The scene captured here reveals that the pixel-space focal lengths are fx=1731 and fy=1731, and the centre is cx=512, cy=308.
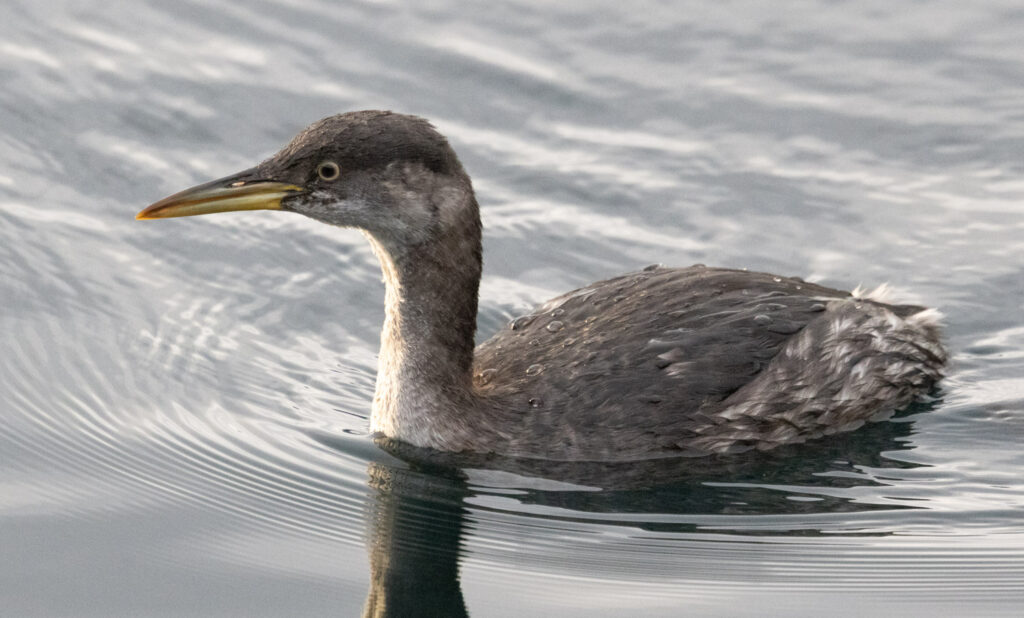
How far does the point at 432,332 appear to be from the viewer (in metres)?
9.84

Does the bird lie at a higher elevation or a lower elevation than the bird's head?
lower

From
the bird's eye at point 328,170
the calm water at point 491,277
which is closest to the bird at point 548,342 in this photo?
the bird's eye at point 328,170

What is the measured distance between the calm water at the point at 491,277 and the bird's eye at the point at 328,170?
5.53 ft

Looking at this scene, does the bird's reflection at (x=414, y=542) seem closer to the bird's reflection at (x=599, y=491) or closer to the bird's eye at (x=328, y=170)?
the bird's reflection at (x=599, y=491)

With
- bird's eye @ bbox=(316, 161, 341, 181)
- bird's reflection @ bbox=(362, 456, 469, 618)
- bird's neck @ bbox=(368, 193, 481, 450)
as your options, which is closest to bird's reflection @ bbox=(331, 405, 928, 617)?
bird's reflection @ bbox=(362, 456, 469, 618)

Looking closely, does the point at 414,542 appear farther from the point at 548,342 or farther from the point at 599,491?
the point at 548,342

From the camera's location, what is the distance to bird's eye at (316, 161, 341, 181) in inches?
373

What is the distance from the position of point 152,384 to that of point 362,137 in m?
2.33

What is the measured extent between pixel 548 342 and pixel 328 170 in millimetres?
1701

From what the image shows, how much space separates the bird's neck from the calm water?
12.3 inches

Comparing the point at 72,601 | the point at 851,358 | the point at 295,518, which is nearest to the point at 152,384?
the point at 295,518

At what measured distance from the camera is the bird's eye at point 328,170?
947cm

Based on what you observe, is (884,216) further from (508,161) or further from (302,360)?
(302,360)

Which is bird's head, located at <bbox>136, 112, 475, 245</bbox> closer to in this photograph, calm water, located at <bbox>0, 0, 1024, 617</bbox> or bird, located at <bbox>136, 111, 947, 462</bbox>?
bird, located at <bbox>136, 111, 947, 462</bbox>
